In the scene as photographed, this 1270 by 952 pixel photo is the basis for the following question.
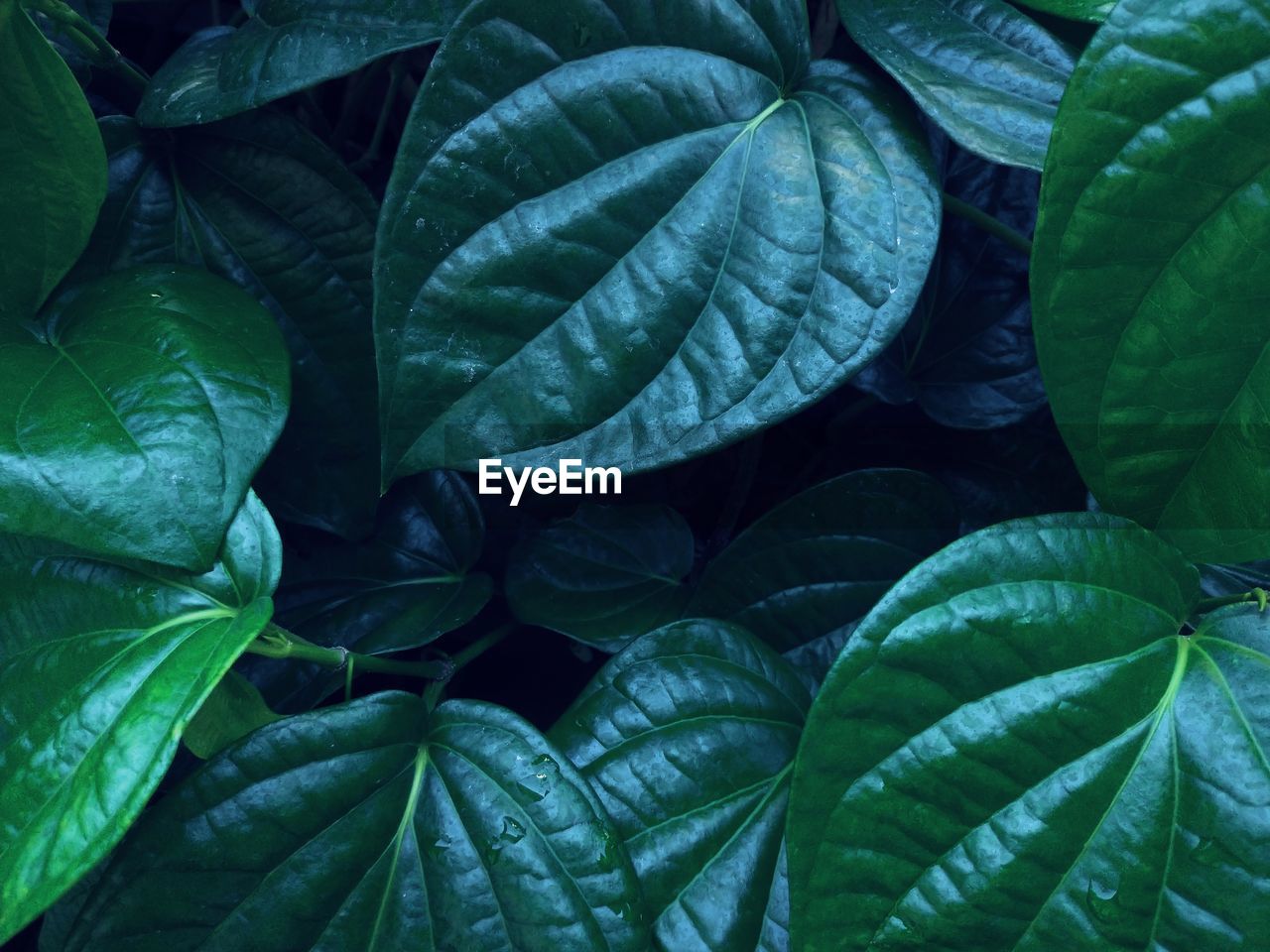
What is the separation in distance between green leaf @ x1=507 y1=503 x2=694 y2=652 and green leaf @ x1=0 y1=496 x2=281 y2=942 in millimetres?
207

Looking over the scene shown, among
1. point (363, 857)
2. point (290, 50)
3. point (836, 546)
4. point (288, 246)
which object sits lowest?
point (363, 857)

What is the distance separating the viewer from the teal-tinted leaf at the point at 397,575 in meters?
0.67

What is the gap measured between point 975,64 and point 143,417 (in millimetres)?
459

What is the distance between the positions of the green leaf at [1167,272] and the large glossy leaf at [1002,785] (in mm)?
79

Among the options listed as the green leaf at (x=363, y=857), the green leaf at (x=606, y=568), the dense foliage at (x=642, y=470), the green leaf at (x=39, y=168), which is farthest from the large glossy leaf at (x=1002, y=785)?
the green leaf at (x=39, y=168)

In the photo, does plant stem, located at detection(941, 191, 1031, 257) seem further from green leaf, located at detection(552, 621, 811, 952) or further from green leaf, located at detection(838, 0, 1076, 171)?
green leaf, located at detection(552, 621, 811, 952)

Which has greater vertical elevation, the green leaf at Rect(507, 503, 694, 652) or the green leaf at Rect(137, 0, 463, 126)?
the green leaf at Rect(137, 0, 463, 126)

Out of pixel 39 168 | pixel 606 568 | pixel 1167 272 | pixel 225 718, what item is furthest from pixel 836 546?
pixel 39 168

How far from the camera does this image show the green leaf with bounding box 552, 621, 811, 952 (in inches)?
21.1

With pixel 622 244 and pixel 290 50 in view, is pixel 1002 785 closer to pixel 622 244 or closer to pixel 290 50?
pixel 622 244

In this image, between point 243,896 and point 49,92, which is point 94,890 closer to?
point 243,896

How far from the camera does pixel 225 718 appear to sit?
0.54 m

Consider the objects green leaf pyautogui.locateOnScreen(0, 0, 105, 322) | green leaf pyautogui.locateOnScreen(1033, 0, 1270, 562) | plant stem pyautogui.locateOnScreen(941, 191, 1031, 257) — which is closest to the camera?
green leaf pyautogui.locateOnScreen(1033, 0, 1270, 562)

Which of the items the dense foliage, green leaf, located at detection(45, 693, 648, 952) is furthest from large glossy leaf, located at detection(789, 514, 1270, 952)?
green leaf, located at detection(45, 693, 648, 952)
